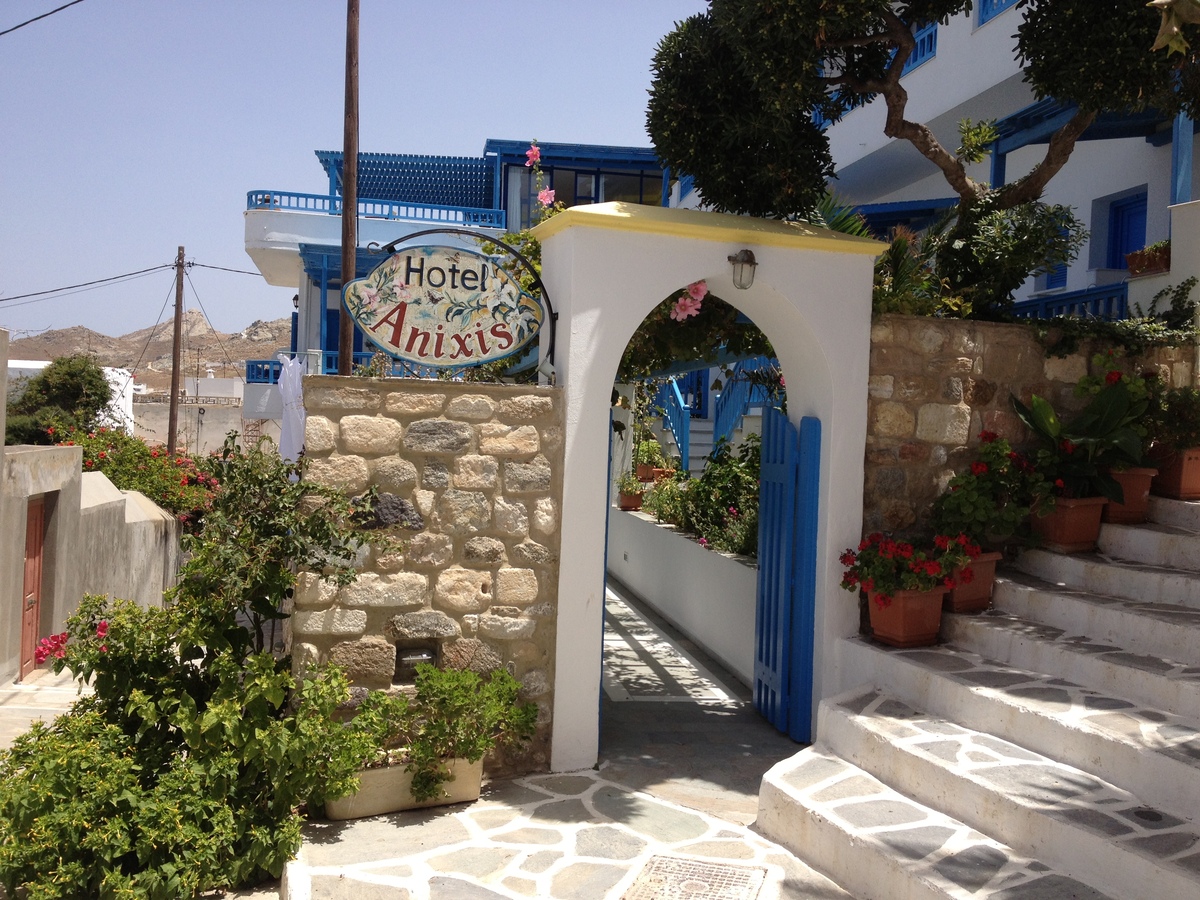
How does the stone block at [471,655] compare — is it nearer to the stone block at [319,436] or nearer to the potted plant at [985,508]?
the stone block at [319,436]

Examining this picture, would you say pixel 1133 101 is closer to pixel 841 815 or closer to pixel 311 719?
pixel 841 815

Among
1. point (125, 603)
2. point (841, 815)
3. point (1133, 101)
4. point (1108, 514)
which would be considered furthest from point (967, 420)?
point (125, 603)

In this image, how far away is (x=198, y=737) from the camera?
174 inches

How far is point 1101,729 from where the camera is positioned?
427cm

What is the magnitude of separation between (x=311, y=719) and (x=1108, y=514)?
5.15 metres

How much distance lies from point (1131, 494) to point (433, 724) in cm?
470

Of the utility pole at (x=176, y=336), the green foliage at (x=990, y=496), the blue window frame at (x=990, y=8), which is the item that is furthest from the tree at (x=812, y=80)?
the utility pole at (x=176, y=336)

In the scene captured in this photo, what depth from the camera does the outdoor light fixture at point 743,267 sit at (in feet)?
19.6

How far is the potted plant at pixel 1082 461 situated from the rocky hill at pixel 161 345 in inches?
2428

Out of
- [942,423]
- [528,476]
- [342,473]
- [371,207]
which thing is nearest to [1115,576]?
[942,423]

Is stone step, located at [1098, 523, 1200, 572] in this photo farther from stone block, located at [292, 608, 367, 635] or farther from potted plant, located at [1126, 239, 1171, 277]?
stone block, located at [292, 608, 367, 635]

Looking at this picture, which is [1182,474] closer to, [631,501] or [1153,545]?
[1153,545]

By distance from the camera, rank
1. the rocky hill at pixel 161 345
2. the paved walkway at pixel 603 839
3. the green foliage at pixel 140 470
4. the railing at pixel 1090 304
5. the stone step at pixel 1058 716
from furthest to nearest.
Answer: the rocky hill at pixel 161 345
the green foliage at pixel 140 470
the railing at pixel 1090 304
the paved walkway at pixel 603 839
the stone step at pixel 1058 716

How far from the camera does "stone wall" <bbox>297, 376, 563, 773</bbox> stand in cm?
525
